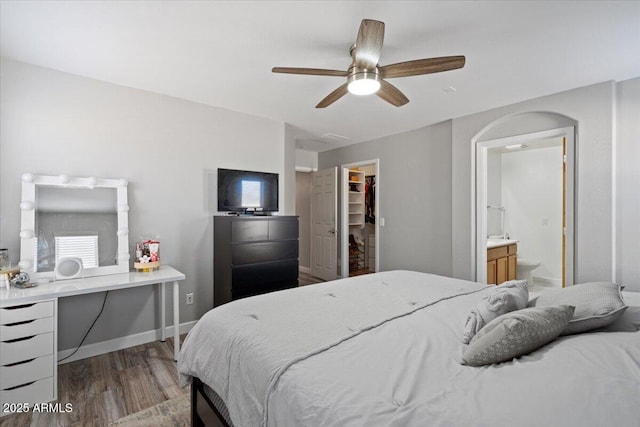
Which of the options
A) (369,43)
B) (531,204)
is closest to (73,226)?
(369,43)

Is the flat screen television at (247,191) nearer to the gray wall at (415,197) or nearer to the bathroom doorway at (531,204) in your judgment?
the gray wall at (415,197)

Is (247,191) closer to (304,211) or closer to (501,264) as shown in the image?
(304,211)

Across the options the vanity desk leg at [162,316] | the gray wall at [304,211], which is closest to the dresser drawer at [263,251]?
the vanity desk leg at [162,316]

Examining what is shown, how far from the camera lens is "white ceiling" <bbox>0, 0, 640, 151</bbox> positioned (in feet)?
5.92

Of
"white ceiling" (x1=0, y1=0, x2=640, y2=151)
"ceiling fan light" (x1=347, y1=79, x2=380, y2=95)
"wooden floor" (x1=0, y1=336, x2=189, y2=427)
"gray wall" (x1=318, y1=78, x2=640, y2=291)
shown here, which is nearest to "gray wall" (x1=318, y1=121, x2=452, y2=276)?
"gray wall" (x1=318, y1=78, x2=640, y2=291)

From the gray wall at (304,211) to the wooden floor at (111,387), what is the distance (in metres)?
3.60

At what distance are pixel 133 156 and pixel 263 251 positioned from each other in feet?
5.21

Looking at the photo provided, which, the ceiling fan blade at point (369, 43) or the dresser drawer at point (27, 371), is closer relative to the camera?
the ceiling fan blade at point (369, 43)

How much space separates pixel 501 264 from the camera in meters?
4.12

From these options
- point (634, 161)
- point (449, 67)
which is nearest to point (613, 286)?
point (449, 67)

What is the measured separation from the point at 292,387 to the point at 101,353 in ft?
8.90

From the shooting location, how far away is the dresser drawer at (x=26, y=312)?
1.91 meters

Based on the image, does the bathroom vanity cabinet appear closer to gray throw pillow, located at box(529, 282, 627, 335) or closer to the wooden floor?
gray throw pillow, located at box(529, 282, 627, 335)

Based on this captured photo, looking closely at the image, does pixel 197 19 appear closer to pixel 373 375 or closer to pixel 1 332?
pixel 373 375
